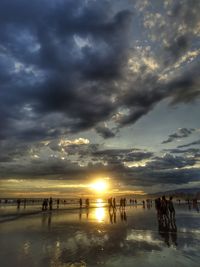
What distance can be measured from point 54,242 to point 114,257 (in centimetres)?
578

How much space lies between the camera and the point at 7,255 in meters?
13.9

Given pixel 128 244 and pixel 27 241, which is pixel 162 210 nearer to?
pixel 128 244

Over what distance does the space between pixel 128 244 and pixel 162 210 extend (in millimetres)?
12767

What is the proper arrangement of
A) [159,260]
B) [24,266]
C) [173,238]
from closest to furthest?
[24,266] < [159,260] < [173,238]

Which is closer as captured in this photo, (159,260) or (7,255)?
(159,260)

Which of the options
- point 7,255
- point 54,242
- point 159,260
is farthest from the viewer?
point 54,242

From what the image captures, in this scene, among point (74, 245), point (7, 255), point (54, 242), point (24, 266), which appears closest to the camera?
point (24, 266)

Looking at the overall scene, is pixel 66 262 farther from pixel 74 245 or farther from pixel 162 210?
pixel 162 210

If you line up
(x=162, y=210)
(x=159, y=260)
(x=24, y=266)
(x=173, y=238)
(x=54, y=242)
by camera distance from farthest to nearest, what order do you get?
(x=162, y=210), (x=173, y=238), (x=54, y=242), (x=159, y=260), (x=24, y=266)

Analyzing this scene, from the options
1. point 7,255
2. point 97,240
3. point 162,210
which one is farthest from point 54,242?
point 162,210

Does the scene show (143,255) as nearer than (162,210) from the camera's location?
Yes

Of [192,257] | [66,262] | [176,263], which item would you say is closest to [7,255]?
[66,262]

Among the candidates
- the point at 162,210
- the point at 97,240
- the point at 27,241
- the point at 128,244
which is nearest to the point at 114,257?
the point at 128,244

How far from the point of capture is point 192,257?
13.5m
